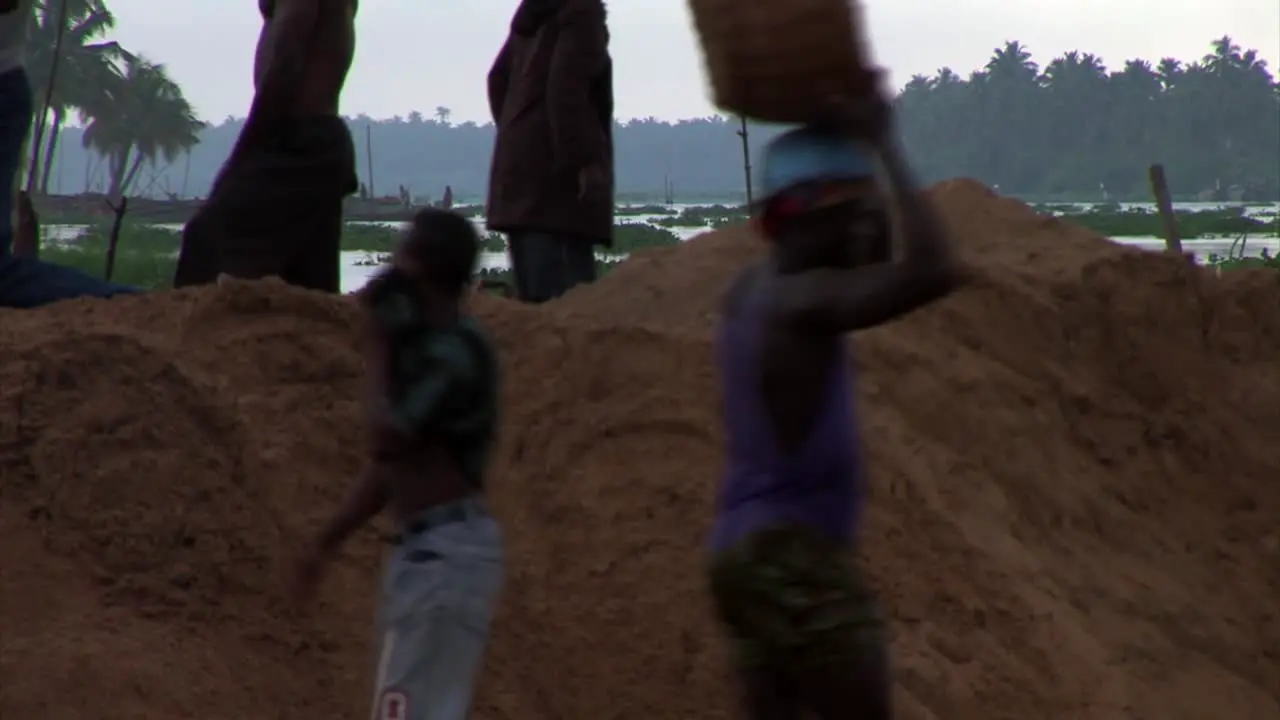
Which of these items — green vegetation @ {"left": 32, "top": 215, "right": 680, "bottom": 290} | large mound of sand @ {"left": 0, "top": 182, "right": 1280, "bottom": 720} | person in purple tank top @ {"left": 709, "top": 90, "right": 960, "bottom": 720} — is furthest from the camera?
green vegetation @ {"left": 32, "top": 215, "right": 680, "bottom": 290}

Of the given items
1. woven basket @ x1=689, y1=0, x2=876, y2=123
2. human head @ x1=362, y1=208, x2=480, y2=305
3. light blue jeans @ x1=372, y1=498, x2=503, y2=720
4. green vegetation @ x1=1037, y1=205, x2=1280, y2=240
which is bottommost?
green vegetation @ x1=1037, y1=205, x2=1280, y2=240

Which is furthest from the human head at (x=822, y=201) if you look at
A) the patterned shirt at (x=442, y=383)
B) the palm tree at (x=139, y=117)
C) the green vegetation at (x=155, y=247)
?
the palm tree at (x=139, y=117)

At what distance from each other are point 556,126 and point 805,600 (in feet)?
11.3

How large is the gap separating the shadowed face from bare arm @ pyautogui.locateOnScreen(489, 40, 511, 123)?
3750 mm

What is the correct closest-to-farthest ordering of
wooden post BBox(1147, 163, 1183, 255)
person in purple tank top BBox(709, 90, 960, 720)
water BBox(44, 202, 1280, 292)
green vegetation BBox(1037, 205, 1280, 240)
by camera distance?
person in purple tank top BBox(709, 90, 960, 720) < wooden post BBox(1147, 163, 1183, 255) < water BBox(44, 202, 1280, 292) < green vegetation BBox(1037, 205, 1280, 240)

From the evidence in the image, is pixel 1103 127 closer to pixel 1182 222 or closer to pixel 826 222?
pixel 1182 222

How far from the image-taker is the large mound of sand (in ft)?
14.0

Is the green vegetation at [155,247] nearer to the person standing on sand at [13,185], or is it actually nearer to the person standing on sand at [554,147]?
the person standing on sand at [554,147]

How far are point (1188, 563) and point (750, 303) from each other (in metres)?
3.75

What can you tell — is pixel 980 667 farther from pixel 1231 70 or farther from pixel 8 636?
pixel 1231 70

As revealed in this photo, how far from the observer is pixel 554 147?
5.91 meters

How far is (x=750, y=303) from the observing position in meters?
2.71

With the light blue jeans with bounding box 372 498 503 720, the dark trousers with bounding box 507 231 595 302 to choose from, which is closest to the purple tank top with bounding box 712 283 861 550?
the light blue jeans with bounding box 372 498 503 720

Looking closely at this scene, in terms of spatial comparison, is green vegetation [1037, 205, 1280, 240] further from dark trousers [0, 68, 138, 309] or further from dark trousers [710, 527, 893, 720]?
dark trousers [710, 527, 893, 720]
